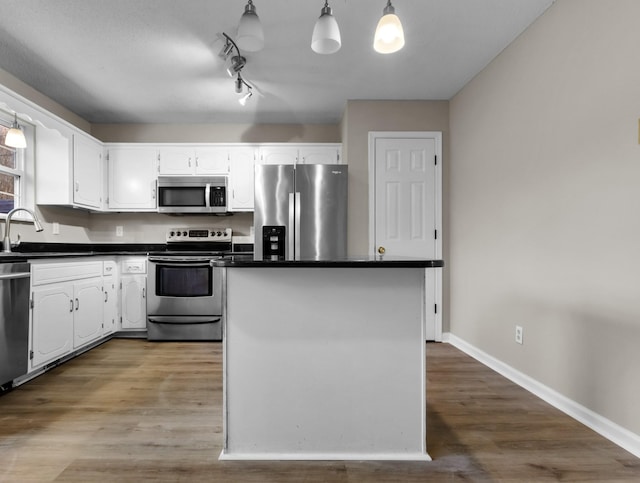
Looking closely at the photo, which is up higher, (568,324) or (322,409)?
(568,324)

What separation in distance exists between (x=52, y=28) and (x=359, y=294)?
2.77 metres

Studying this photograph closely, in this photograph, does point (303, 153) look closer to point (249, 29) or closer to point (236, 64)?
point (236, 64)

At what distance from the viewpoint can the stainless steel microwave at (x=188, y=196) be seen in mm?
4059

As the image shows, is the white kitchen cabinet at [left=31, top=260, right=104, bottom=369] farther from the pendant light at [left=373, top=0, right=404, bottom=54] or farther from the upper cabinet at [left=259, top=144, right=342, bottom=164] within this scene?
the pendant light at [left=373, top=0, right=404, bottom=54]

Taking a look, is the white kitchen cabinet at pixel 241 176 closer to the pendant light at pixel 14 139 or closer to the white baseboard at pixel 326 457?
the pendant light at pixel 14 139

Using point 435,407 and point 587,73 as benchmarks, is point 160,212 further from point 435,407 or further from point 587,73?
point 587,73

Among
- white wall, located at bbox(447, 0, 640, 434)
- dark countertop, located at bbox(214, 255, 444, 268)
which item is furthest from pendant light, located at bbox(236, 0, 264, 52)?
white wall, located at bbox(447, 0, 640, 434)

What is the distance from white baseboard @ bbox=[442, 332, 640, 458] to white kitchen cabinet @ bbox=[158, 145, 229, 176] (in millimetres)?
3284

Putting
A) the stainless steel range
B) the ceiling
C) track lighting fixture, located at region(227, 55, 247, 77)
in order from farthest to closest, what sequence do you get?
the stainless steel range < track lighting fixture, located at region(227, 55, 247, 77) < the ceiling

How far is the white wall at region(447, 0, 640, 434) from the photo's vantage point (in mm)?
1746

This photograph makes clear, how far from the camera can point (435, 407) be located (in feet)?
7.07

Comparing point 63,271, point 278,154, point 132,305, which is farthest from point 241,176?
point 63,271

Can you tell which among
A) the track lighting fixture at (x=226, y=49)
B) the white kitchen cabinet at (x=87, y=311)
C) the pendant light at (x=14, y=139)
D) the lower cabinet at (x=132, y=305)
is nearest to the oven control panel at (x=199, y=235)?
the lower cabinet at (x=132, y=305)

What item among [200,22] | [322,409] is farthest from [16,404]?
[200,22]
